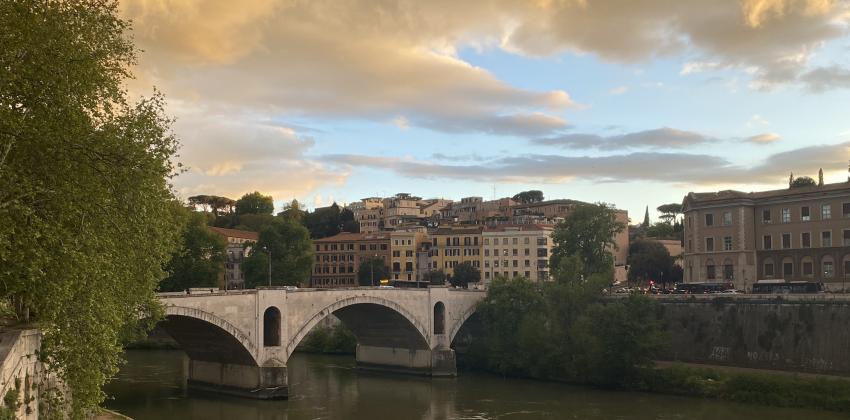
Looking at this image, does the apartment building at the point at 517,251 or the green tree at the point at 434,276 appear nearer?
the apartment building at the point at 517,251

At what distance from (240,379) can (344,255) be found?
53311 millimetres

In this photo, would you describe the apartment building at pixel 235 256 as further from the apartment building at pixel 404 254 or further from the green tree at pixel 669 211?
the green tree at pixel 669 211

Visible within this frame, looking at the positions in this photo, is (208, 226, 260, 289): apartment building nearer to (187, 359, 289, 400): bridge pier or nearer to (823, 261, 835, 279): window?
(187, 359, 289, 400): bridge pier

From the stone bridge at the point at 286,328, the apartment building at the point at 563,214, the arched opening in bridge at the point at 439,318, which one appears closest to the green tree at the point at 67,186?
the stone bridge at the point at 286,328

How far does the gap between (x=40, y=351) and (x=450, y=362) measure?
1443 inches

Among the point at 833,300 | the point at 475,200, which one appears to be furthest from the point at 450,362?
the point at 475,200

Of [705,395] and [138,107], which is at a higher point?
[138,107]

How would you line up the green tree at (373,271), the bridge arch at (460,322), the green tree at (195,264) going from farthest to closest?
1. the green tree at (373,271)
2. the green tree at (195,264)
3. the bridge arch at (460,322)

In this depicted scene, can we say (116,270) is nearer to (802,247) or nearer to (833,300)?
(833,300)

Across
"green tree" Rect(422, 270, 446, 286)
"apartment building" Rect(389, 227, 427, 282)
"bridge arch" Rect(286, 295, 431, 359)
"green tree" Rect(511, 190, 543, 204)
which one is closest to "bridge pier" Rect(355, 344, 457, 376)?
"bridge arch" Rect(286, 295, 431, 359)

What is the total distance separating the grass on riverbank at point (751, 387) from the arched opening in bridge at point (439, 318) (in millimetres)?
14265

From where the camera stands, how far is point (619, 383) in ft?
138

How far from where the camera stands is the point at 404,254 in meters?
92.7

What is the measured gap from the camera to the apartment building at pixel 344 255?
93562 millimetres
